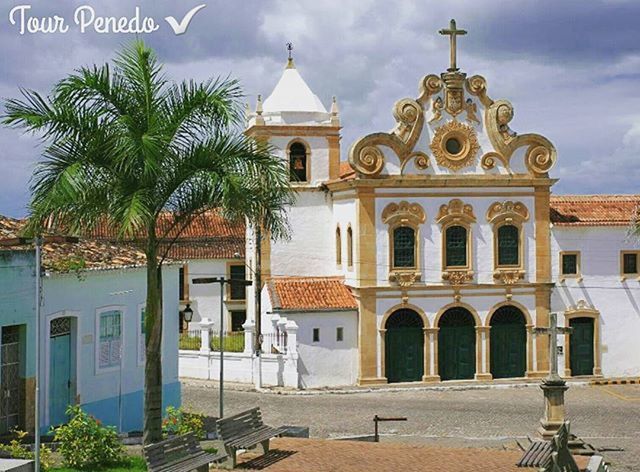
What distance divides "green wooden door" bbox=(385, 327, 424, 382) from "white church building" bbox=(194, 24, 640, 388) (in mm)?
40

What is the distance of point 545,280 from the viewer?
32.8 meters

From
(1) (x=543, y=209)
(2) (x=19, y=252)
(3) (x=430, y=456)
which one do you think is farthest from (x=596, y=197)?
(2) (x=19, y=252)

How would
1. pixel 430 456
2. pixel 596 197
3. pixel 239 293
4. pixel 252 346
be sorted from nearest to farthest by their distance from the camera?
pixel 430 456
pixel 252 346
pixel 596 197
pixel 239 293

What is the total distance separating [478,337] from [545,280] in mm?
2776

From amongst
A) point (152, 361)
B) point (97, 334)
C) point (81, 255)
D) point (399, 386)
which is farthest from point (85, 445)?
point (399, 386)

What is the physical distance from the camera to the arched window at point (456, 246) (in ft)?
107

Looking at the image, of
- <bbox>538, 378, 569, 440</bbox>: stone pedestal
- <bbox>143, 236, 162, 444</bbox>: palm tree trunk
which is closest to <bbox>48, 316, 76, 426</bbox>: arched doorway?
<bbox>143, 236, 162, 444</bbox>: palm tree trunk

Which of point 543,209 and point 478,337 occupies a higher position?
point 543,209

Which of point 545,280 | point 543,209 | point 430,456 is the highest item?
point 543,209

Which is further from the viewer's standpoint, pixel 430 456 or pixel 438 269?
pixel 438 269

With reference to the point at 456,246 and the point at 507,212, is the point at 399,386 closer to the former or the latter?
the point at 456,246

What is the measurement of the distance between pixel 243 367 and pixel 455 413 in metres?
7.35

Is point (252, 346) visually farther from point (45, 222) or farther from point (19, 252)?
point (45, 222)

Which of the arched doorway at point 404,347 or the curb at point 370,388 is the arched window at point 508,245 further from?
the curb at point 370,388
